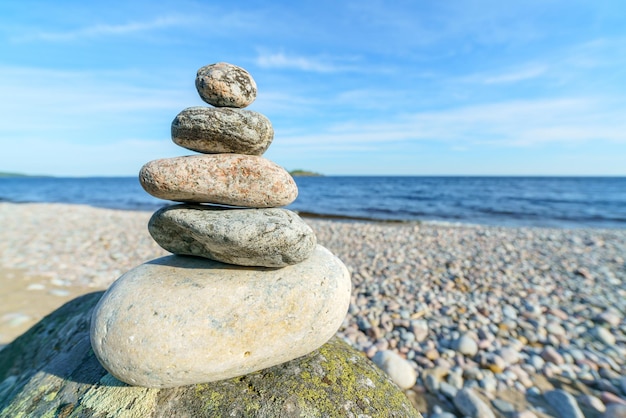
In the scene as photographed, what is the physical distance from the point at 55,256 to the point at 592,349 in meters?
11.5

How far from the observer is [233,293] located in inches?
93.9

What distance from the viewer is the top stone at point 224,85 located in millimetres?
2631

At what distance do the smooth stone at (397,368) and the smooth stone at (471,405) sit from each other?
1.69 feet

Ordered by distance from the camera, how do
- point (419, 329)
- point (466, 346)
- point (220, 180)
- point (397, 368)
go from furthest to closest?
point (419, 329)
point (466, 346)
point (397, 368)
point (220, 180)

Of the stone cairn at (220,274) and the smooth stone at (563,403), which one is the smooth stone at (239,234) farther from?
the smooth stone at (563,403)

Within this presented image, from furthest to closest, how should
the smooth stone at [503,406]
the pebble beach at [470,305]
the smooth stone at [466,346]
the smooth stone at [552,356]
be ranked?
the smooth stone at [466,346] < the smooth stone at [552,356] < the pebble beach at [470,305] < the smooth stone at [503,406]

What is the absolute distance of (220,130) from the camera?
2.56 metres

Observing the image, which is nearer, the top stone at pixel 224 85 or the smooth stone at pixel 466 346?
the top stone at pixel 224 85

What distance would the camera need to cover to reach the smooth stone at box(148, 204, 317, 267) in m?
2.38

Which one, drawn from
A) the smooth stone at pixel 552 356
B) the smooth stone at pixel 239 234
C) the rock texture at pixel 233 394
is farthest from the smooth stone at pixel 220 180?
the smooth stone at pixel 552 356

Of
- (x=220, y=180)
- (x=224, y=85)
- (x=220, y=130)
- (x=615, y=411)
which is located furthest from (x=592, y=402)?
(x=224, y=85)

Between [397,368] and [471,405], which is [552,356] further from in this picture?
[397,368]

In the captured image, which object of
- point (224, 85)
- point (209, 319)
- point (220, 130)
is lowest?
point (209, 319)

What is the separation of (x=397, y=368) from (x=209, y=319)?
264 centimetres
